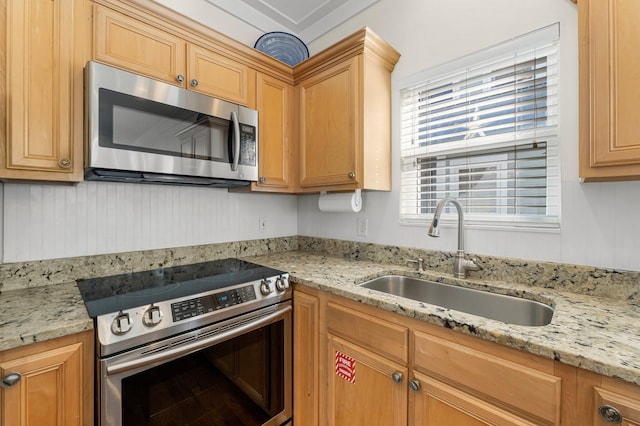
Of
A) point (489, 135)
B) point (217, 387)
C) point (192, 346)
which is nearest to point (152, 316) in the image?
point (192, 346)

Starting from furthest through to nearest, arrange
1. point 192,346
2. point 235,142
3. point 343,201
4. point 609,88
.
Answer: point 343,201 < point 235,142 < point 192,346 < point 609,88

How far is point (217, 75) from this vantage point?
1637 mm

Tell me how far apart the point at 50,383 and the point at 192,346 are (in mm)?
423

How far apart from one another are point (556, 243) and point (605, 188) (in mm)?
285

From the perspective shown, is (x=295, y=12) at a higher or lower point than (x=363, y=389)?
higher

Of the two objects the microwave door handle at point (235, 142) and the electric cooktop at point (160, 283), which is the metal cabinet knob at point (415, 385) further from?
the microwave door handle at point (235, 142)

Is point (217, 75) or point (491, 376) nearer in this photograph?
point (491, 376)

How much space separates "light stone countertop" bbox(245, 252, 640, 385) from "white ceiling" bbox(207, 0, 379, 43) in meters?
1.92

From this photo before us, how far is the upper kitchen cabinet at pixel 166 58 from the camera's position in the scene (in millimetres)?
1294

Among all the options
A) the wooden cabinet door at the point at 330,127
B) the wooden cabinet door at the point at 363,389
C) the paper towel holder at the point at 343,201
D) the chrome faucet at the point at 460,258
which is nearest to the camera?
the wooden cabinet door at the point at 363,389

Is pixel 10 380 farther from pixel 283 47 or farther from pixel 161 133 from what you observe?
pixel 283 47

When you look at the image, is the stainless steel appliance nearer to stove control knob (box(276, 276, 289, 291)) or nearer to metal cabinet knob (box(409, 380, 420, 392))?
stove control knob (box(276, 276, 289, 291))

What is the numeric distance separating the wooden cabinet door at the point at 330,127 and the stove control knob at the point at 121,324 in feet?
4.04

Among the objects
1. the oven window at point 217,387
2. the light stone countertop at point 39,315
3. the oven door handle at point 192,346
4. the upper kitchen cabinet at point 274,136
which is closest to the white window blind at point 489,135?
the upper kitchen cabinet at point 274,136
